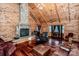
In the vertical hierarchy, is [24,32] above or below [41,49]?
above

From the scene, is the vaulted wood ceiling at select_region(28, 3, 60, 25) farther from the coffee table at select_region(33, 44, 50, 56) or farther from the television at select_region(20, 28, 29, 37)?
the coffee table at select_region(33, 44, 50, 56)

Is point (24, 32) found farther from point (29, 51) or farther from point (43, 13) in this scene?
point (43, 13)

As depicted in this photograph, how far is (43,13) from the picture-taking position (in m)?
3.23

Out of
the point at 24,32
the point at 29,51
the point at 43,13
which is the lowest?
the point at 29,51

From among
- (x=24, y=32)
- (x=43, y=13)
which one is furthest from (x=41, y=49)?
(x=43, y=13)

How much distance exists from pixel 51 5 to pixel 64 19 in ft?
1.29

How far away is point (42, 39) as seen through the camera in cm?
328

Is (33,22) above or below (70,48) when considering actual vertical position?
above

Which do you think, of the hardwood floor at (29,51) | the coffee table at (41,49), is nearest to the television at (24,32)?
the hardwood floor at (29,51)

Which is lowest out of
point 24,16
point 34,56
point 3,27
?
point 34,56

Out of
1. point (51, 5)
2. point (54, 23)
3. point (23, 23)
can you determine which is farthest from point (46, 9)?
point (23, 23)

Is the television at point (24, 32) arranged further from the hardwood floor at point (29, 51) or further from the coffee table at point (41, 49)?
the coffee table at point (41, 49)

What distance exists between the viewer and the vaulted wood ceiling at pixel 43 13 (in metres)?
3.21

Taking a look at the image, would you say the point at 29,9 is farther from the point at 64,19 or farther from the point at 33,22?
the point at 64,19
